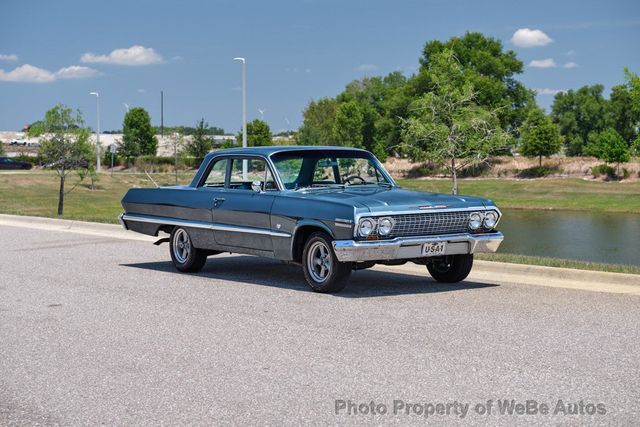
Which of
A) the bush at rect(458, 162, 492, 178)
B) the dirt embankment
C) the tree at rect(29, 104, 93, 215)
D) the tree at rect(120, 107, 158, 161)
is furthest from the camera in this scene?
the tree at rect(120, 107, 158, 161)

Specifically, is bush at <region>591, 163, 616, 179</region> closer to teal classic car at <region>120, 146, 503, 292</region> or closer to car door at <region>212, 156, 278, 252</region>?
teal classic car at <region>120, 146, 503, 292</region>

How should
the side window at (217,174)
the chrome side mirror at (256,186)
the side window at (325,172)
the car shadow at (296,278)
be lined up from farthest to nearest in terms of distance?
the side window at (217,174) → the side window at (325,172) → the chrome side mirror at (256,186) → the car shadow at (296,278)

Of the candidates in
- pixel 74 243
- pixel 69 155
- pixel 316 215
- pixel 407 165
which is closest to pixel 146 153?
pixel 407 165

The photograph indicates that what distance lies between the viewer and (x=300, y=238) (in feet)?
35.2

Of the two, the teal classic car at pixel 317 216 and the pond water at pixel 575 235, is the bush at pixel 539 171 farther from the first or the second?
the teal classic car at pixel 317 216

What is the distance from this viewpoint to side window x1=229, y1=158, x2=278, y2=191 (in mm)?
11508

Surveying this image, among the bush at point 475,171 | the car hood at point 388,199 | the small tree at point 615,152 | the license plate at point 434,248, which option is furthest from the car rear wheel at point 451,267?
the bush at point 475,171

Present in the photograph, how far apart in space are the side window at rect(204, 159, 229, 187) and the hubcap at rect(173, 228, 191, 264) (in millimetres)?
751

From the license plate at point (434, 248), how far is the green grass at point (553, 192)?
4627 centimetres

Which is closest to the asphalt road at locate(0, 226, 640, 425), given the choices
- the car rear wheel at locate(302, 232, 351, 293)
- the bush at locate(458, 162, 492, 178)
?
the car rear wheel at locate(302, 232, 351, 293)

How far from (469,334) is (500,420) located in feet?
8.64

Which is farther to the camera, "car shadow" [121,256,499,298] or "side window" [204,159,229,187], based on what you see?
"side window" [204,159,229,187]

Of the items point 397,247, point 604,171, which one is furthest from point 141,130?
point 397,247

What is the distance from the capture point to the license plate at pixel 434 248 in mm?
10172
